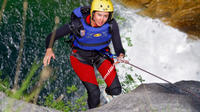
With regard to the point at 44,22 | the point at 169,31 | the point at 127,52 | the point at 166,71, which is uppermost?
the point at 44,22

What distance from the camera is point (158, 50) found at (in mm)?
8375

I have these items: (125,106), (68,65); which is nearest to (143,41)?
(68,65)

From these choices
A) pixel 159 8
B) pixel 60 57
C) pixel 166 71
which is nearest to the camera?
pixel 60 57

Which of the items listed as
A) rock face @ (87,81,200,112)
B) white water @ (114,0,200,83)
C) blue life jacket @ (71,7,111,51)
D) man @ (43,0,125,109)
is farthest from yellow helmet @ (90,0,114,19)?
white water @ (114,0,200,83)

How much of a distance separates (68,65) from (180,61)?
3.96 metres

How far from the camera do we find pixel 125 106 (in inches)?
117

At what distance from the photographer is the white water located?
8.05 m

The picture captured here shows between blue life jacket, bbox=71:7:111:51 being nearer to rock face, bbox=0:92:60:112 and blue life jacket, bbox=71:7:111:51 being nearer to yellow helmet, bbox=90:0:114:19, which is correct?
yellow helmet, bbox=90:0:114:19

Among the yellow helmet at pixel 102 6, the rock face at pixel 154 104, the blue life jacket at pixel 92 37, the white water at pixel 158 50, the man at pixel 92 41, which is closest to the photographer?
the rock face at pixel 154 104

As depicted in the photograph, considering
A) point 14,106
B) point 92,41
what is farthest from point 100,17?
point 14,106

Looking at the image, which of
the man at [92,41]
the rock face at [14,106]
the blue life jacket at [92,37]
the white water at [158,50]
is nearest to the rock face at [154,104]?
the rock face at [14,106]

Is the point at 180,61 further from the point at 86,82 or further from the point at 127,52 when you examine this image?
the point at 86,82

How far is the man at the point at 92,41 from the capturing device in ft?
12.6

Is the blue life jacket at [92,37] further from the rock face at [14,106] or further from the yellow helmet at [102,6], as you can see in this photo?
the rock face at [14,106]
